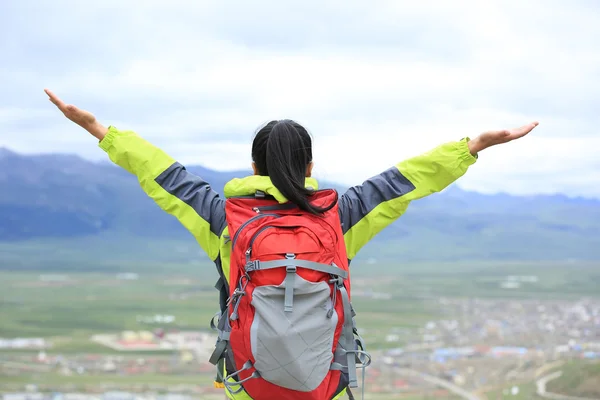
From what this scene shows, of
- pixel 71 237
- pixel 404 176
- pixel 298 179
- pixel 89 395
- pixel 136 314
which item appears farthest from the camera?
pixel 71 237

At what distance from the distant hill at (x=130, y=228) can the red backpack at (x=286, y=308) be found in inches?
4660

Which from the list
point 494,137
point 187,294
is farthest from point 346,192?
point 187,294

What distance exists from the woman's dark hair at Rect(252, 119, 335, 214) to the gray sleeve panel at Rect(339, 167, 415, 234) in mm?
158

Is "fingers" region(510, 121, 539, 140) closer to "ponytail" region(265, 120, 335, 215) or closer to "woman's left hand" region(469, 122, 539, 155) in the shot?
"woman's left hand" region(469, 122, 539, 155)

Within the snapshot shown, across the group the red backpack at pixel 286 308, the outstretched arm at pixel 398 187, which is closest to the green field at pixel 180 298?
the outstretched arm at pixel 398 187

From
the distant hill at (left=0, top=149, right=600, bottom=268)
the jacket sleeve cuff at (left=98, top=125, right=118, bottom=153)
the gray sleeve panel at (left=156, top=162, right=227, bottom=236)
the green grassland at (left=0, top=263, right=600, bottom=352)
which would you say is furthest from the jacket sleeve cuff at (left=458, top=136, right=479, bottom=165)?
the distant hill at (left=0, top=149, right=600, bottom=268)

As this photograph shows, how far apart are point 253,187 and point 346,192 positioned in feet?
1.19

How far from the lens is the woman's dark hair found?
2.17 m

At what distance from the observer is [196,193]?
2.38 meters

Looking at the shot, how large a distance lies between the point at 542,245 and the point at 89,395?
110 meters

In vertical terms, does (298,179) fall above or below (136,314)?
below

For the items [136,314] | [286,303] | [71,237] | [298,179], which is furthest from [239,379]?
[71,237]

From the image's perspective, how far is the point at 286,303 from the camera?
205cm

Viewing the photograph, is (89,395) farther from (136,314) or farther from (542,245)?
(542,245)
